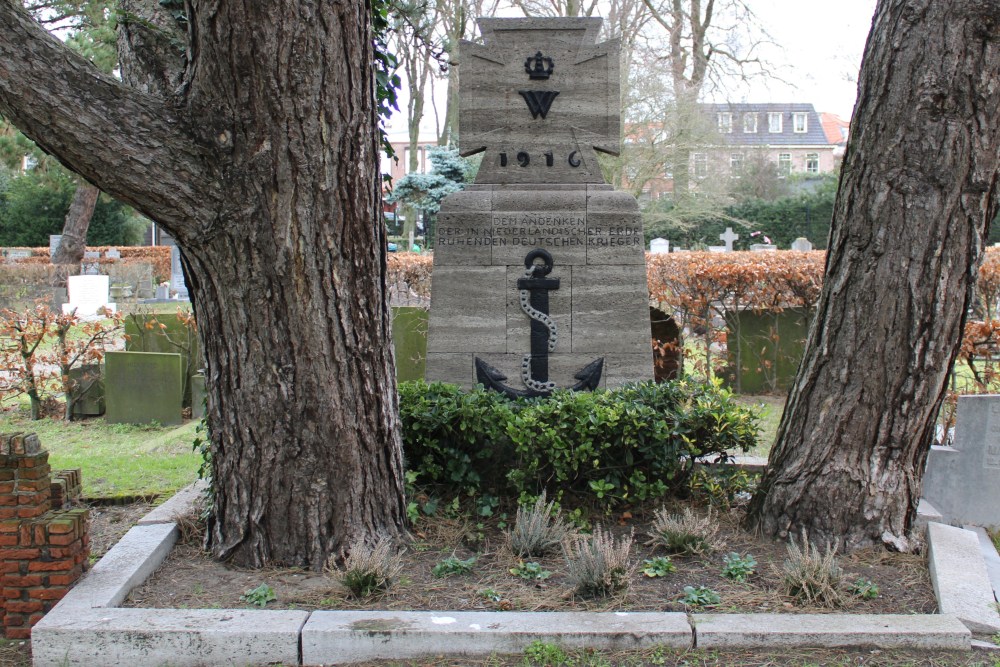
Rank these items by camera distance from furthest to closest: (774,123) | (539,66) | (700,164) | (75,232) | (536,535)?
(774,123) < (700,164) < (75,232) < (539,66) < (536,535)

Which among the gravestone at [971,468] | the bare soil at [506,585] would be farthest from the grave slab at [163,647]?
the gravestone at [971,468]

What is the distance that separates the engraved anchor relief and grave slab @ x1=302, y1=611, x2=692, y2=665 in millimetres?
2989

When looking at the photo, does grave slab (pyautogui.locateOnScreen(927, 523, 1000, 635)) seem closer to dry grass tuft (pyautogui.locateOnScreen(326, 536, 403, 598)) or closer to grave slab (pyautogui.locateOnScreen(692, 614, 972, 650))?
grave slab (pyautogui.locateOnScreen(692, 614, 972, 650))

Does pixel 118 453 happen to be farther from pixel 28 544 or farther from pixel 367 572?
pixel 367 572

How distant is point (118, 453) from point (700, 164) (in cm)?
2603

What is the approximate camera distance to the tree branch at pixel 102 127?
11.1ft

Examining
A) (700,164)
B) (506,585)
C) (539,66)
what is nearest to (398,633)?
(506,585)

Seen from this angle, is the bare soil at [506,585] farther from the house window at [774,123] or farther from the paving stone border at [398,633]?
the house window at [774,123]

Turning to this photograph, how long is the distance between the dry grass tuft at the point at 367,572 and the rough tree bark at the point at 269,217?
0.81ft

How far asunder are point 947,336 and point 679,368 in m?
5.42

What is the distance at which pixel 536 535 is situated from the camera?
4.29m

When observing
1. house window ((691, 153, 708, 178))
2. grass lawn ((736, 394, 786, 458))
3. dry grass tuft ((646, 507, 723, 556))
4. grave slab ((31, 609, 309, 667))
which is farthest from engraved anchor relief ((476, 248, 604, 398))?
house window ((691, 153, 708, 178))

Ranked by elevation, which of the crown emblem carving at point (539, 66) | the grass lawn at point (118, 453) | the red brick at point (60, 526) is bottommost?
the grass lawn at point (118, 453)

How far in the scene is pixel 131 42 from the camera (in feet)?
14.2
